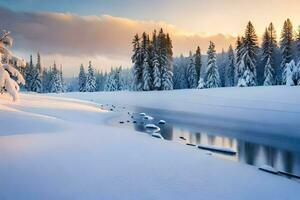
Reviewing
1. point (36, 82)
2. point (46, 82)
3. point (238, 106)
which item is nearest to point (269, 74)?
point (238, 106)

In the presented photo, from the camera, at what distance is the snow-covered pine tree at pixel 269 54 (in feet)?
208

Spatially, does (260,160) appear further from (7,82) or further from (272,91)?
(272,91)

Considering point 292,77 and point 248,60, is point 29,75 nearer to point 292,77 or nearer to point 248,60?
point 248,60

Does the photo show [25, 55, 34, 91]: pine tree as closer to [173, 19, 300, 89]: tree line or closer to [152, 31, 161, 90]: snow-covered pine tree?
[152, 31, 161, 90]: snow-covered pine tree

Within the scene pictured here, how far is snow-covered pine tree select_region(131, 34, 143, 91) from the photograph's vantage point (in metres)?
73.9

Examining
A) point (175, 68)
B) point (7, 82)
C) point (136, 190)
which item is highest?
point (175, 68)

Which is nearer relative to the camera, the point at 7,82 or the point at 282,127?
the point at 7,82

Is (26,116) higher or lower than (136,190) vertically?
higher

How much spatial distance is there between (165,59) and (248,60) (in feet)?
63.2

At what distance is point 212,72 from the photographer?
7506 centimetres

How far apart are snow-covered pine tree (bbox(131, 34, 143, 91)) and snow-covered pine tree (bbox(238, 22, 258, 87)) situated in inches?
916

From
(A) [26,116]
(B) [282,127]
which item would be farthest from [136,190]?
(B) [282,127]

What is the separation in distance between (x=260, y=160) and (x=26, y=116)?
14.3 meters

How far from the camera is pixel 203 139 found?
914 inches
